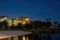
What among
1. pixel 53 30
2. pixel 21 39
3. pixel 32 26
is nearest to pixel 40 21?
pixel 32 26

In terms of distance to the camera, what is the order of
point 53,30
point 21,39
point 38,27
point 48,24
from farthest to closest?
point 53,30
point 48,24
point 38,27
point 21,39

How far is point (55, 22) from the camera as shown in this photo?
133625 mm

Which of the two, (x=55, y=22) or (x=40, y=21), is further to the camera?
(x=55, y=22)

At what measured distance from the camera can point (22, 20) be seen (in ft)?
382

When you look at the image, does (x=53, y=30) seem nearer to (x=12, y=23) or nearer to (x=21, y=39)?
(x=12, y=23)

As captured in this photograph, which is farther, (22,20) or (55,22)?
(55,22)

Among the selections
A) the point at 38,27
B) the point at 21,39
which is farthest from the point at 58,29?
the point at 21,39

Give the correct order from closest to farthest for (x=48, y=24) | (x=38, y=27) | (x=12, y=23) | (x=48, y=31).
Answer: (x=12, y=23) < (x=38, y=27) < (x=48, y=24) < (x=48, y=31)

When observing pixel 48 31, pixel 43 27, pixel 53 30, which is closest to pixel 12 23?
pixel 43 27

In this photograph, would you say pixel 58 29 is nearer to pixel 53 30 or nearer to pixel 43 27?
pixel 53 30

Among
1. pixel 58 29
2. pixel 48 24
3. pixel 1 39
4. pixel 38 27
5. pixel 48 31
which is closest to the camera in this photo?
pixel 1 39

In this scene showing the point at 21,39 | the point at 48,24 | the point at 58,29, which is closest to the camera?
the point at 21,39

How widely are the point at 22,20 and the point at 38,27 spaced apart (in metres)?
14.5

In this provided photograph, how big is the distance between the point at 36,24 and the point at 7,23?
1391 cm
